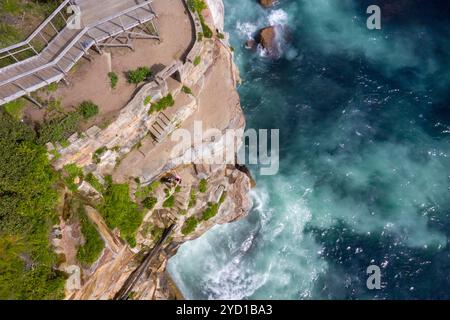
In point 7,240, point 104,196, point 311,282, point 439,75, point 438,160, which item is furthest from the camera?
point 439,75

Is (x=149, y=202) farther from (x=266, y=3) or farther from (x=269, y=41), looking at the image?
(x=266, y=3)

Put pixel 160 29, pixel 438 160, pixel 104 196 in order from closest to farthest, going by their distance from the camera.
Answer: pixel 104 196
pixel 160 29
pixel 438 160

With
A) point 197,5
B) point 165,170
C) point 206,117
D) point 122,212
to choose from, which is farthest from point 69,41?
point 122,212

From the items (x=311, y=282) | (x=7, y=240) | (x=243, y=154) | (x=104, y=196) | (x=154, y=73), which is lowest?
(x=311, y=282)

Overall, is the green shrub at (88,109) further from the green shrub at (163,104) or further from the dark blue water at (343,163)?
the dark blue water at (343,163)

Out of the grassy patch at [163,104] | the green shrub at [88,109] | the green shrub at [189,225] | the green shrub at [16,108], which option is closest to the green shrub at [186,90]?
the grassy patch at [163,104]

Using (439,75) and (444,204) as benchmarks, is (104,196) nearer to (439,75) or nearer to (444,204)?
(444,204)

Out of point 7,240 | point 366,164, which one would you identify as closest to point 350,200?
point 366,164

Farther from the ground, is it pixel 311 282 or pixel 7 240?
pixel 7 240

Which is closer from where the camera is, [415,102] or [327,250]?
[327,250]

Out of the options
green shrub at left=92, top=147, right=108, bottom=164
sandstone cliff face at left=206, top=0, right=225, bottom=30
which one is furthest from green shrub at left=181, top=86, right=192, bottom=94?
sandstone cliff face at left=206, top=0, right=225, bottom=30
